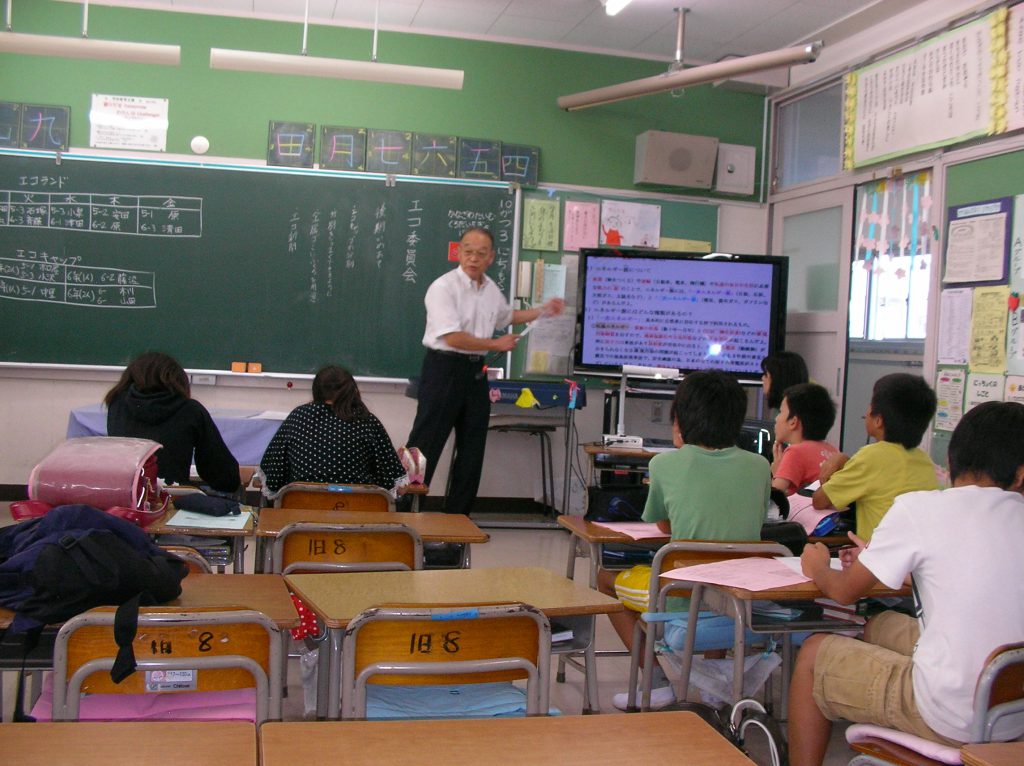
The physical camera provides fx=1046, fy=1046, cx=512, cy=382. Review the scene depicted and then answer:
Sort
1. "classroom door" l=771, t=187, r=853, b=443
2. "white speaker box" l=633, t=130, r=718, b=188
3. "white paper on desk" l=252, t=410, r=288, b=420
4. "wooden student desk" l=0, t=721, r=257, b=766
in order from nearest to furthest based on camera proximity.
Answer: "wooden student desk" l=0, t=721, r=257, b=766, "white paper on desk" l=252, t=410, r=288, b=420, "classroom door" l=771, t=187, r=853, b=443, "white speaker box" l=633, t=130, r=718, b=188

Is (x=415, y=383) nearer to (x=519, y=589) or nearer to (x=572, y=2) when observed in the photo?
(x=572, y=2)

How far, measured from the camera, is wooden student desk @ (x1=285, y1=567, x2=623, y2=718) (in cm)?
196

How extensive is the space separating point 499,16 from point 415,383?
2.20 m

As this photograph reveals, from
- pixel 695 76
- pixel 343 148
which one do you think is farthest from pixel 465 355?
pixel 695 76

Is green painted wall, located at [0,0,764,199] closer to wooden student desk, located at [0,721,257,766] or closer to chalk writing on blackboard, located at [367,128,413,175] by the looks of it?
chalk writing on blackboard, located at [367,128,413,175]

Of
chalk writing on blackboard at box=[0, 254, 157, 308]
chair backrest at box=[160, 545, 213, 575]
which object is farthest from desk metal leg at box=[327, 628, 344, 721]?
chalk writing on blackboard at box=[0, 254, 157, 308]

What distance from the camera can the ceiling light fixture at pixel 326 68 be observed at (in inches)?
192

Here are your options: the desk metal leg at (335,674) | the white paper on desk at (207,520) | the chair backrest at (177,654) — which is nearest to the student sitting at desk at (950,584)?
the desk metal leg at (335,674)

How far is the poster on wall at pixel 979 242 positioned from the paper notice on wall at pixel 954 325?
8 cm

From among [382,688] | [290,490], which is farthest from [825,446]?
[382,688]

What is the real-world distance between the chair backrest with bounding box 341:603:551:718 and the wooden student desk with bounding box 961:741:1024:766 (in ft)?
2.34

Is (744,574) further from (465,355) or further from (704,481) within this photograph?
(465,355)

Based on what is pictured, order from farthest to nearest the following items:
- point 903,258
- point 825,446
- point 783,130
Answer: point 783,130 < point 903,258 < point 825,446

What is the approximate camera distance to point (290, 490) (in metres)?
3.36
